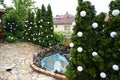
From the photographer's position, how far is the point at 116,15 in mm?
5238

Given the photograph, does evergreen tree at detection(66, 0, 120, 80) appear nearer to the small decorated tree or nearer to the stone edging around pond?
the stone edging around pond

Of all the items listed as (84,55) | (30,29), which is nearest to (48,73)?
(84,55)

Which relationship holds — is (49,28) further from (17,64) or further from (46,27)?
(17,64)

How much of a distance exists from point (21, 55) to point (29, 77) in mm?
4389

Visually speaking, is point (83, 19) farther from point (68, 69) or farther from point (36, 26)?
point (36, 26)

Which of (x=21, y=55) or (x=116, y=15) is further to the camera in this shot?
(x=21, y=55)

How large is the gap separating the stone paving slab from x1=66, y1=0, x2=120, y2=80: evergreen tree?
7.58ft

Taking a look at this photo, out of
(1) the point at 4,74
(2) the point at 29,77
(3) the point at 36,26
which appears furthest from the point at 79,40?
(3) the point at 36,26

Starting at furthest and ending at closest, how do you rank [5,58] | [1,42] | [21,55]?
1. [1,42]
2. [21,55]
3. [5,58]

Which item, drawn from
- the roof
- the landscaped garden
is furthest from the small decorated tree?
the roof

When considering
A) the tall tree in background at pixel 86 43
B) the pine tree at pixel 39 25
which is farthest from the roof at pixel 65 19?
the tall tree in background at pixel 86 43

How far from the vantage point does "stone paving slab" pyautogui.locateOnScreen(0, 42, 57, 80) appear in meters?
8.14

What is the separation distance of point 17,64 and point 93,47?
5.31 metres

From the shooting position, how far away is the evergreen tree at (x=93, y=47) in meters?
5.36
